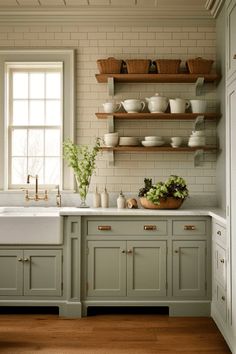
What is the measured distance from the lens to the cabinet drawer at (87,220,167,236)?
434 cm

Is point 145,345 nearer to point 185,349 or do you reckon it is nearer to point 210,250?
point 185,349

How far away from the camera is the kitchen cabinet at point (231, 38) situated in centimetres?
327

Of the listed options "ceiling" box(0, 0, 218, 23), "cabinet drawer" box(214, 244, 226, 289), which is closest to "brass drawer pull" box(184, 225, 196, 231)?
"cabinet drawer" box(214, 244, 226, 289)

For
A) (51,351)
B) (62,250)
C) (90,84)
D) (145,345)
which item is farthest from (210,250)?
(90,84)

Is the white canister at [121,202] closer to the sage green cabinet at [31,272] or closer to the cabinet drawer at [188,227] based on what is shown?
the cabinet drawer at [188,227]

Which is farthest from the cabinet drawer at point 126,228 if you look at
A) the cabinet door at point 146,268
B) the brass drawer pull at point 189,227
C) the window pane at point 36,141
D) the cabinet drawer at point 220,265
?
the window pane at point 36,141

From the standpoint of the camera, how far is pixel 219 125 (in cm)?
486

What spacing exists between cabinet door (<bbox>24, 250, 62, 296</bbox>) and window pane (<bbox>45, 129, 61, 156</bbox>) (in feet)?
4.42

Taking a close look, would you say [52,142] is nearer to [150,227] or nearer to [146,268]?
[150,227]

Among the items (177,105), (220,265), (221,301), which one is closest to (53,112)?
(177,105)

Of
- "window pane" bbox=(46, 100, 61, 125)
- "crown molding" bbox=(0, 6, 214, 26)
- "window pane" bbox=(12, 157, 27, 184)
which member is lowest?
"window pane" bbox=(12, 157, 27, 184)

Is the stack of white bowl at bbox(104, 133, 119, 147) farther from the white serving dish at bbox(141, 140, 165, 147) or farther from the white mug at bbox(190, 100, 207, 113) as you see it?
the white mug at bbox(190, 100, 207, 113)

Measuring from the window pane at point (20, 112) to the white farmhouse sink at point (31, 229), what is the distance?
139cm

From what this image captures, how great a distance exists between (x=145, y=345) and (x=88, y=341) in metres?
0.49
